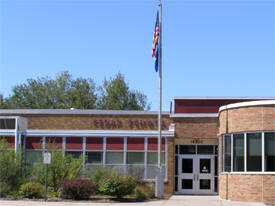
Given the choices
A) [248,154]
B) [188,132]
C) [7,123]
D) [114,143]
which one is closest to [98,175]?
[114,143]

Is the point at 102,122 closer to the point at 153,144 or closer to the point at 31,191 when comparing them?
the point at 153,144

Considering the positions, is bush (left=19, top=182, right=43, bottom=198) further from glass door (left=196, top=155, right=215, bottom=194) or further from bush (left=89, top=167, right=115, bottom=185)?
glass door (left=196, top=155, right=215, bottom=194)

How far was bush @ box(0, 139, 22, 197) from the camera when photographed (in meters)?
24.1

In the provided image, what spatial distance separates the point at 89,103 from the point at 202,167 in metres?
32.6

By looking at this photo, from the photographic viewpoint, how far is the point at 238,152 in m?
23.2

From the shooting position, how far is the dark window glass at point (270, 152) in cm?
2202

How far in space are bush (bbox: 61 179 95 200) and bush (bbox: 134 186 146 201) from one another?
206 cm

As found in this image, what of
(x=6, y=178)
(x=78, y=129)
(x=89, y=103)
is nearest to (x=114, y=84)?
(x=89, y=103)

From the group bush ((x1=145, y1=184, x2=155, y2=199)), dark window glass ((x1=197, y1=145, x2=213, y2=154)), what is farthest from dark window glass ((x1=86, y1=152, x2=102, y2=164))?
dark window glass ((x1=197, y1=145, x2=213, y2=154))

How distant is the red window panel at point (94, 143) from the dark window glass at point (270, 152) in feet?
34.4

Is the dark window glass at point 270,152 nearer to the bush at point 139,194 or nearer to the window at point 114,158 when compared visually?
the bush at point 139,194

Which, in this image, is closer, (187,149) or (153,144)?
(153,144)

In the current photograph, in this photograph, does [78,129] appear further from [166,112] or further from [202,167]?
[202,167]

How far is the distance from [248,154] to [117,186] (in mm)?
6055
